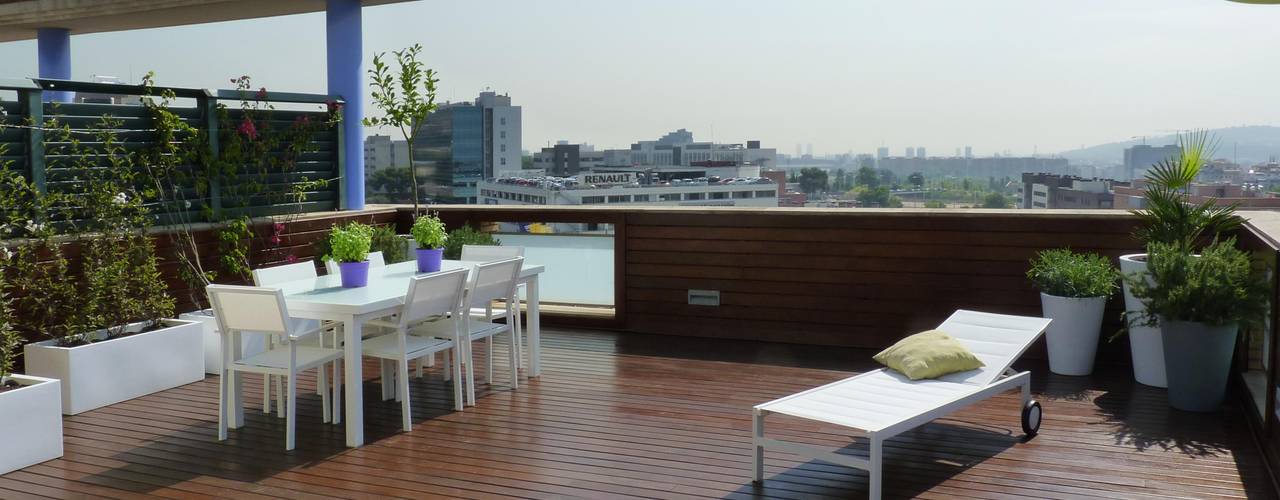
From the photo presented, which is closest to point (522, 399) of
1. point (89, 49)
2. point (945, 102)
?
point (89, 49)

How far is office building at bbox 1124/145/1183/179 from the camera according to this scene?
6004 millimetres

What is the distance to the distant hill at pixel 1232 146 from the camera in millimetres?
6012

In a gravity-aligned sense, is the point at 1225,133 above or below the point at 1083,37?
below

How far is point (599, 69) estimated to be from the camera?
14430 millimetres

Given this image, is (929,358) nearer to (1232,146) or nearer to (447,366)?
(447,366)

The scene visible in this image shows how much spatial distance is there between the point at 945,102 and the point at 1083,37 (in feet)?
13.3

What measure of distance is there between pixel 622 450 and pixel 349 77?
4.71 metres

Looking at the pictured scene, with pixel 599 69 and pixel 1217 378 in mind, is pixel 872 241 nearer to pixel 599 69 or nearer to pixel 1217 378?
pixel 1217 378

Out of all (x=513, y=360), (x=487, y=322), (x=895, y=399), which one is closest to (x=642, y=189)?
(x=487, y=322)

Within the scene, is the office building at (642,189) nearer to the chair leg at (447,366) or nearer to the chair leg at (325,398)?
the chair leg at (447,366)

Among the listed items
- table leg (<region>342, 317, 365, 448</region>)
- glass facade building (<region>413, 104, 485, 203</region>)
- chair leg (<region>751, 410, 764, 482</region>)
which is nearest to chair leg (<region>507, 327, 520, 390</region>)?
table leg (<region>342, 317, 365, 448</region>)

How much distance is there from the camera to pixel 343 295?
4.84 meters

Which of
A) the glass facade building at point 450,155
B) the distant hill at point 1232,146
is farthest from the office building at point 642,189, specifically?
the distant hill at point 1232,146

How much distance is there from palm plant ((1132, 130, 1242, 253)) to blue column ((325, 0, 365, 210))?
5.74 metres
